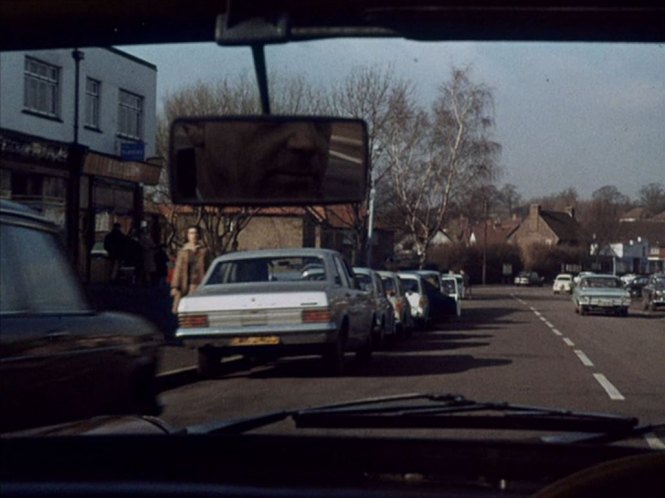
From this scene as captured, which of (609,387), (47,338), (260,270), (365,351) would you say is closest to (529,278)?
(365,351)

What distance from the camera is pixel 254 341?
19.4 ft

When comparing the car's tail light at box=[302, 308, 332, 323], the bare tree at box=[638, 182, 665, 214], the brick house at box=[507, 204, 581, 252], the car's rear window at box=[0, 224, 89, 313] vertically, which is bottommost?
the car's tail light at box=[302, 308, 332, 323]

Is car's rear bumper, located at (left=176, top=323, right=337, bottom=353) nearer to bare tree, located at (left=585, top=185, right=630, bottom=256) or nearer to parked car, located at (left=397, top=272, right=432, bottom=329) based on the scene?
bare tree, located at (left=585, top=185, right=630, bottom=256)

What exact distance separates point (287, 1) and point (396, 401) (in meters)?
2.12

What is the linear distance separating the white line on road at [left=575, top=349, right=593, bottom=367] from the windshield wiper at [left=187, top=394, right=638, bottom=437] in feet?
18.1

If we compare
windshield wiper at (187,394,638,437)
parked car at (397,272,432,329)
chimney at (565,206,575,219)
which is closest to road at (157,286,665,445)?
windshield wiper at (187,394,638,437)

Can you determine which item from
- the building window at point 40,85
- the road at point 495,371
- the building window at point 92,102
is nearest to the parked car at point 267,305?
the road at point 495,371

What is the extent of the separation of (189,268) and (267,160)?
1791 mm

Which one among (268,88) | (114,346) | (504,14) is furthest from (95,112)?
(504,14)

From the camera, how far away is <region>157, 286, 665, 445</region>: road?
6.58m

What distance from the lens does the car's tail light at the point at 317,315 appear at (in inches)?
230

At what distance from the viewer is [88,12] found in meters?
3.07

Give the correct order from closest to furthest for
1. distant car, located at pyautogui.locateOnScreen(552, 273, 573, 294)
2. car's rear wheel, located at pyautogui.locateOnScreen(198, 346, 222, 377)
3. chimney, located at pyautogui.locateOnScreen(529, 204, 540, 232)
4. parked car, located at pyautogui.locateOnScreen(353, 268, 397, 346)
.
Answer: chimney, located at pyautogui.locateOnScreen(529, 204, 540, 232) → car's rear wheel, located at pyautogui.locateOnScreen(198, 346, 222, 377) → distant car, located at pyautogui.locateOnScreen(552, 273, 573, 294) → parked car, located at pyautogui.locateOnScreen(353, 268, 397, 346)

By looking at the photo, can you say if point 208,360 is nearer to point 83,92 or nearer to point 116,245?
point 116,245
